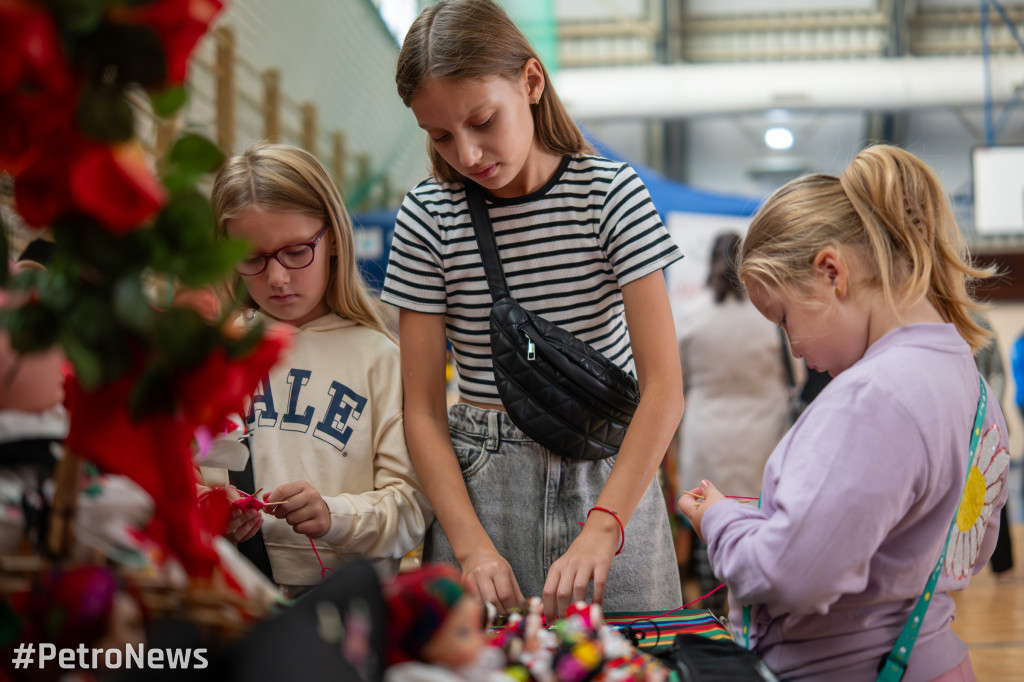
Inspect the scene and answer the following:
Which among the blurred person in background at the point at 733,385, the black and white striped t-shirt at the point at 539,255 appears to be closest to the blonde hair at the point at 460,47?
the black and white striped t-shirt at the point at 539,255

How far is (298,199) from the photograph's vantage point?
1333mm

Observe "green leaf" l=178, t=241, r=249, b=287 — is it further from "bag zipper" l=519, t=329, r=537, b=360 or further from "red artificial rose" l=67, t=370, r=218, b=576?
"bag zipper" l=519, t=329, r=537, b=360

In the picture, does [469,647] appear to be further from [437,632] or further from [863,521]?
[863,521]

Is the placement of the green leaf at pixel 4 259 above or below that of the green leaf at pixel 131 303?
above

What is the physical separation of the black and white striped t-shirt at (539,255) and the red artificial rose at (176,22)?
2.46 feet

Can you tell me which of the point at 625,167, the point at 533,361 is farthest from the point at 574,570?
the point at 625,167

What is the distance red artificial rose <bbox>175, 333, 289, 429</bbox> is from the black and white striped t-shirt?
0.72 metres

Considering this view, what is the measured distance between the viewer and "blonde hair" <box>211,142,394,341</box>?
1315 mm

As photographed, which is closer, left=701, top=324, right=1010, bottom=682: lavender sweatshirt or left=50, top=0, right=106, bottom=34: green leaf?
left=50, top=0, right=106, bottom=34: green leaf

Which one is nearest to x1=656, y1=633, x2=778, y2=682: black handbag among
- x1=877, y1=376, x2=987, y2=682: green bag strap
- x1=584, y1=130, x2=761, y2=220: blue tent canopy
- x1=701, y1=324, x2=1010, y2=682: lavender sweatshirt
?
x1=701, y1=324, x2=1010, y2=682: lavender sweatshirt

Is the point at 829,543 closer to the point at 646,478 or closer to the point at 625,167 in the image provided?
the point at 646,478

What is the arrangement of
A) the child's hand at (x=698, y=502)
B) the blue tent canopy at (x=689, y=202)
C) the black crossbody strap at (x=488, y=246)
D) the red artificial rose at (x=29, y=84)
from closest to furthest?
the red artificial rose at (x=29, y=84) → the child's hand at (x=698, y=502) → the black crossbody strap at (x=488, y=246) → the blue tent canopy at (x=689, y=202)

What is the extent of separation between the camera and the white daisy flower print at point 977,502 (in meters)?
0.98

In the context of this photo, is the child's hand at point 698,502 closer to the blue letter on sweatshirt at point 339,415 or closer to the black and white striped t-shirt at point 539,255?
the black and white striped t-shirt at point 539,255
